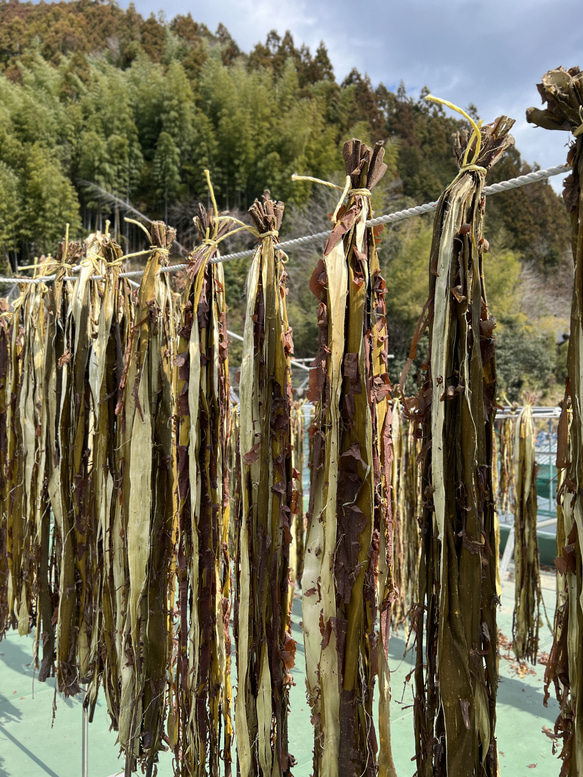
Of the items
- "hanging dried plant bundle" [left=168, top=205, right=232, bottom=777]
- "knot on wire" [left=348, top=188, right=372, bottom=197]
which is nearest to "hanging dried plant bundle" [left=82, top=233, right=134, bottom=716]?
"hanging dried plant bundle" [left=168, top=205, right=232, bottom=777]

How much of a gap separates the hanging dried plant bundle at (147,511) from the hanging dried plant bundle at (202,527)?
0.39ft

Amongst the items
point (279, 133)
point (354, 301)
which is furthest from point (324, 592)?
point (279, 133)

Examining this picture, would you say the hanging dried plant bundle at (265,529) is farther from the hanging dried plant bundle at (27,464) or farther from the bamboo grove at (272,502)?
the hanging dried plant bundle at (27,464)

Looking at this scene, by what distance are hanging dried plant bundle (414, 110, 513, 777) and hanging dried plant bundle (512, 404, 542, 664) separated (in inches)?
111

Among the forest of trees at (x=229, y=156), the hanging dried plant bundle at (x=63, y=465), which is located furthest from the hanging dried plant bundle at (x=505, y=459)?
the forest of trees at (x=229, y=156)

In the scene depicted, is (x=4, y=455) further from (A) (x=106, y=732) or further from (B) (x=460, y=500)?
(B) (x=460, y=500)

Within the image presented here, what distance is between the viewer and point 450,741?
0.96m

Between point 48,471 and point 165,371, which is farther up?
point 165,371

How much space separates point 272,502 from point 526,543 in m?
2.86

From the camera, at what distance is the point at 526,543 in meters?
3.61

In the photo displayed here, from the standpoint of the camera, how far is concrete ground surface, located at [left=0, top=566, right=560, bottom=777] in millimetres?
2719

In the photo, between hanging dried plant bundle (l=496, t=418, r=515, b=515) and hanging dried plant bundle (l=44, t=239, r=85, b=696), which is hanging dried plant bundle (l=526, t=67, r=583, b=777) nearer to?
hanging dried plant bundle (l=44, t=239, r=85, b=696)

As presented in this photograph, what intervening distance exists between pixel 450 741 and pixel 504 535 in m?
7.73

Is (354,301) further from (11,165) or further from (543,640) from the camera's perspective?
(11,165)
